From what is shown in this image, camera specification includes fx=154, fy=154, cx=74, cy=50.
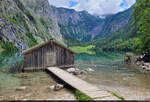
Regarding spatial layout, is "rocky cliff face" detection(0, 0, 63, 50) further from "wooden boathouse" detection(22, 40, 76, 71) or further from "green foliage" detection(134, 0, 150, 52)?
"green foliage" detection(134, 0, 150, 52)

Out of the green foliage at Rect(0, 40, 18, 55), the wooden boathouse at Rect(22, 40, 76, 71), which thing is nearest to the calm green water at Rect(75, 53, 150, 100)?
the wooden boathouse at Rect(22, 40, 76, 71)

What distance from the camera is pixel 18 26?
108 m

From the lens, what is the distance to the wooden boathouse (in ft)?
78.6

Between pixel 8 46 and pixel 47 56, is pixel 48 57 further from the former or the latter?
pixel 8 46

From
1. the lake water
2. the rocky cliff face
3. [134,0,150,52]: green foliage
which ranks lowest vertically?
the lake water

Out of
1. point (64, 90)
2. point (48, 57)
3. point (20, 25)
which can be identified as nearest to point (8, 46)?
point (20, 25)

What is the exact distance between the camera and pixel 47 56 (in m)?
25.3

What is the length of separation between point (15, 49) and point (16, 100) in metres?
→ 86.4

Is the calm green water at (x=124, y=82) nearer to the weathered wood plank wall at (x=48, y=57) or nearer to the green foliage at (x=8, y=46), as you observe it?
the weathered wood plank wall at (x=48, y=57)

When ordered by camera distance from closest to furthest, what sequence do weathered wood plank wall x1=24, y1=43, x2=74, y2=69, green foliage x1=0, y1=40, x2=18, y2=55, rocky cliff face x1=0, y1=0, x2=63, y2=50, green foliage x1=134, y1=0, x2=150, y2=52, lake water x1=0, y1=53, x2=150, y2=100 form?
1. lake water x1=0, y1=53, x2=150, y2=100
2. weathered wood plank wall x1=24, y1=43, x2=74, y2=69
3. green foliage x1=134, y1=0, x2=150, y2=52
4. green foliage x1=0, y1=40, x2=18, y2=55
5. rocky cliff face x1=0, y1=0, x2=63, y2=50

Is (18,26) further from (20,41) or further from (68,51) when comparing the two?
(68,51)

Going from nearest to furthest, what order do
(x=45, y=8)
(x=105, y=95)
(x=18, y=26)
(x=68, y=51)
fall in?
(x=105, y=95) → (x=68, y=51) → (x=18, y=26) → (x=45, y=8)

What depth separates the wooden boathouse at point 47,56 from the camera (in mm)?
23969

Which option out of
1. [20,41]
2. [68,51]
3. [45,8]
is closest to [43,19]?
[45,8]
